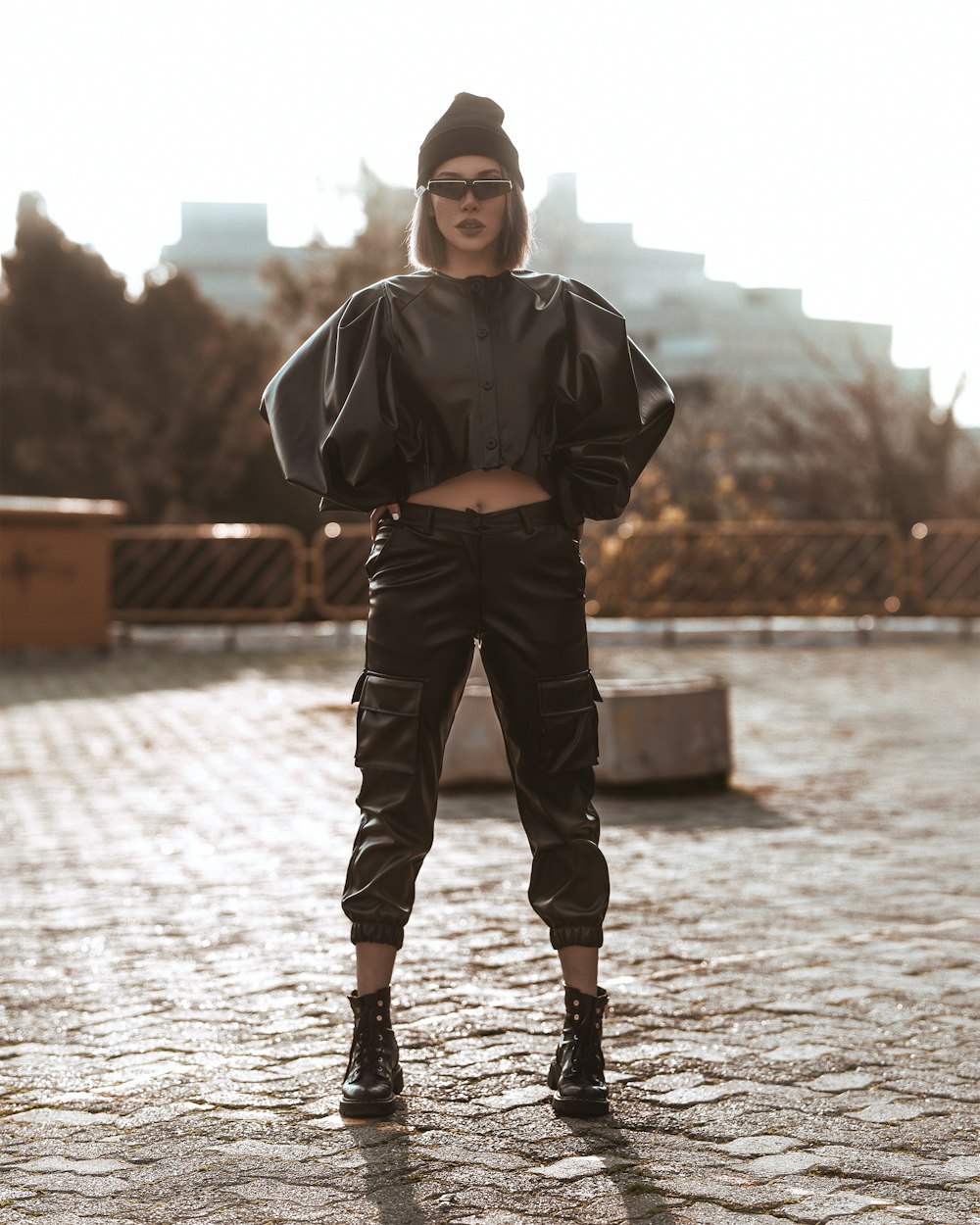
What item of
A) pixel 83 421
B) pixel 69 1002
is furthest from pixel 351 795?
pixel 83 421

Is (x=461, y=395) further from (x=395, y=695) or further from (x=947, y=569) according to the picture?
(x=947, y=569)

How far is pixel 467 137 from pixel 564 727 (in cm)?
116

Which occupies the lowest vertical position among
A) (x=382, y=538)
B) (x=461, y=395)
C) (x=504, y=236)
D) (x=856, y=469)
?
(x=382, y=538)

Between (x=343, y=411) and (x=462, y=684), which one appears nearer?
(x=343, y=411)

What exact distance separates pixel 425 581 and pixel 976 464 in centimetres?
3393

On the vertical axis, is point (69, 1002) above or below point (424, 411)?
below

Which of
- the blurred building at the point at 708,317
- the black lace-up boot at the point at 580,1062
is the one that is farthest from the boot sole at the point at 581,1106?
the blurred building at the point at 708,317

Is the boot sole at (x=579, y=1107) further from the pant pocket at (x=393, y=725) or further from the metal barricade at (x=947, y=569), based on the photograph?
the metal barricade at (x=947, y=569)

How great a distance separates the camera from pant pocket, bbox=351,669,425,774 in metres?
3.55

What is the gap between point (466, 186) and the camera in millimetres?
3600

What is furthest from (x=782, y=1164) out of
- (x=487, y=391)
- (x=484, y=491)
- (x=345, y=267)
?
(x=345, y=267)

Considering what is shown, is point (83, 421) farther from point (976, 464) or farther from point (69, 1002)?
point (69, 1002)

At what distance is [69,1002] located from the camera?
445 centimetres

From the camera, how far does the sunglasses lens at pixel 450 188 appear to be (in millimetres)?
3604
